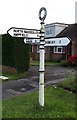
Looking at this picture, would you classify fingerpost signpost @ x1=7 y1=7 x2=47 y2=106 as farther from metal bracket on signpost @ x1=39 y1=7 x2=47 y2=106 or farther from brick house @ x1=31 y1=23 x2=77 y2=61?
brick house @ x1=31 y1=23 x2=77 y2=61

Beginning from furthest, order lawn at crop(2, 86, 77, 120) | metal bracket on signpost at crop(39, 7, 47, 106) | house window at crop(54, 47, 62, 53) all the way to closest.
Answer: house window at crop(54, 47, 62, 53) < metal bracket on signpost at crop(39, 7, 47, 106) < lawn at crop(2, 86, 77, 120)

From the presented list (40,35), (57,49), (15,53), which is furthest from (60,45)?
(40,35)

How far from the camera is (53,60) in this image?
3503 cm

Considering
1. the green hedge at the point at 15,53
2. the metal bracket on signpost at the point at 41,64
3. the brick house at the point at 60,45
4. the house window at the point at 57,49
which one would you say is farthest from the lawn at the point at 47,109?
the house window at the point at 57,49

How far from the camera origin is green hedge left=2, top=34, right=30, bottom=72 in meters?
19.0

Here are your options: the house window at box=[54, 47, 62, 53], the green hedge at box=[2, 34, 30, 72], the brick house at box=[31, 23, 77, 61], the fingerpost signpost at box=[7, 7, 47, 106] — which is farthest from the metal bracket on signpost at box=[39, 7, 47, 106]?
the house window at box=[54, 47, 62, 53]

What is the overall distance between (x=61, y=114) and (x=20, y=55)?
12157mm

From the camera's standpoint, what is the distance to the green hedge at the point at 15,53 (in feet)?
62.4

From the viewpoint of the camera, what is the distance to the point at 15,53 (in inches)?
747

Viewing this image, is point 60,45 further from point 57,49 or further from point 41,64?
point 41,64

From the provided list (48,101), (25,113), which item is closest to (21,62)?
(48,101)

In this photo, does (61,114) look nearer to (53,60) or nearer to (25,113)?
(25,113)

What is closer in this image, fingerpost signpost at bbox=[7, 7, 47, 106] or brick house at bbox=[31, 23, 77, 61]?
fingerpost signpost at bbox=[7, 7, 47, 106]

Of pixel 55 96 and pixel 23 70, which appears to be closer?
pixel 55 96
